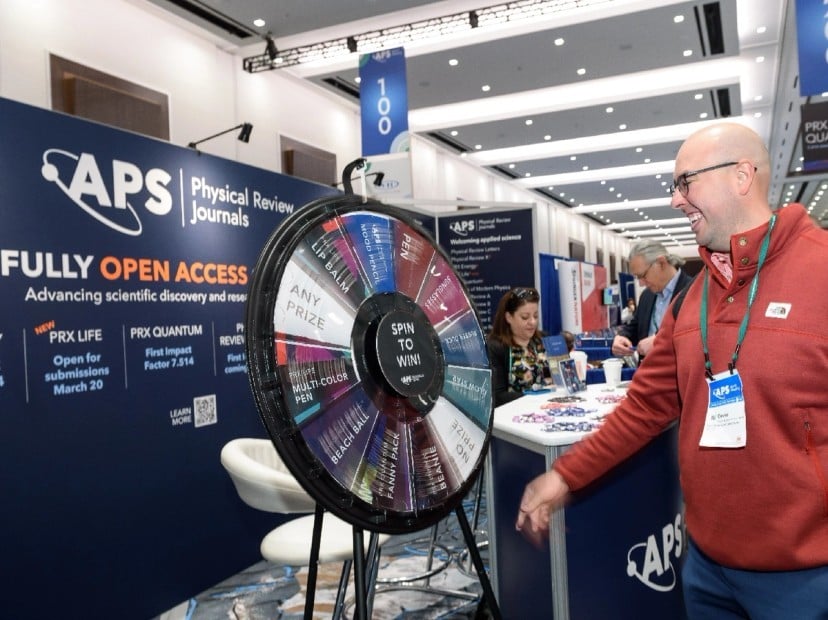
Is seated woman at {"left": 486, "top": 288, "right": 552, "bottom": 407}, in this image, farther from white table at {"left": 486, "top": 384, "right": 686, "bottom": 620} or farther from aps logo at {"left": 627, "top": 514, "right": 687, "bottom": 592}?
aps logo at {"left": 627, "top": 514, "right": 687, "bottom": 592}

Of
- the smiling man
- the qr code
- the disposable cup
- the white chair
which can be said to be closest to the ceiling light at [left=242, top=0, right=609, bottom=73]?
the disposable cup

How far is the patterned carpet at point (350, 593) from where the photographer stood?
9.71ft

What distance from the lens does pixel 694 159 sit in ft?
4.25

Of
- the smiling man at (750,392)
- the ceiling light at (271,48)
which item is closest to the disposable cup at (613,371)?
the smiling man at (750,392)

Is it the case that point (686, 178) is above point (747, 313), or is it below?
above

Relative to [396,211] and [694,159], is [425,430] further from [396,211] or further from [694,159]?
[694,159]

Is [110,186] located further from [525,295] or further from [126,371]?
[525,295]

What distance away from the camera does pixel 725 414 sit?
1227mm

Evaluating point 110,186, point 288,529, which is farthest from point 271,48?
point 288,529

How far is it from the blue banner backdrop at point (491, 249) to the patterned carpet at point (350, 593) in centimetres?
292

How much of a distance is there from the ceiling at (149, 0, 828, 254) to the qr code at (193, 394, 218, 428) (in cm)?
390

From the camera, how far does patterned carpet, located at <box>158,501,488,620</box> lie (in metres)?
2.96

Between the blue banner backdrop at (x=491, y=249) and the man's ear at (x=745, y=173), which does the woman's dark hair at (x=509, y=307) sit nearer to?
the man's ear at (x=745, y=173)

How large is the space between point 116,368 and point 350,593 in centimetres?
149
